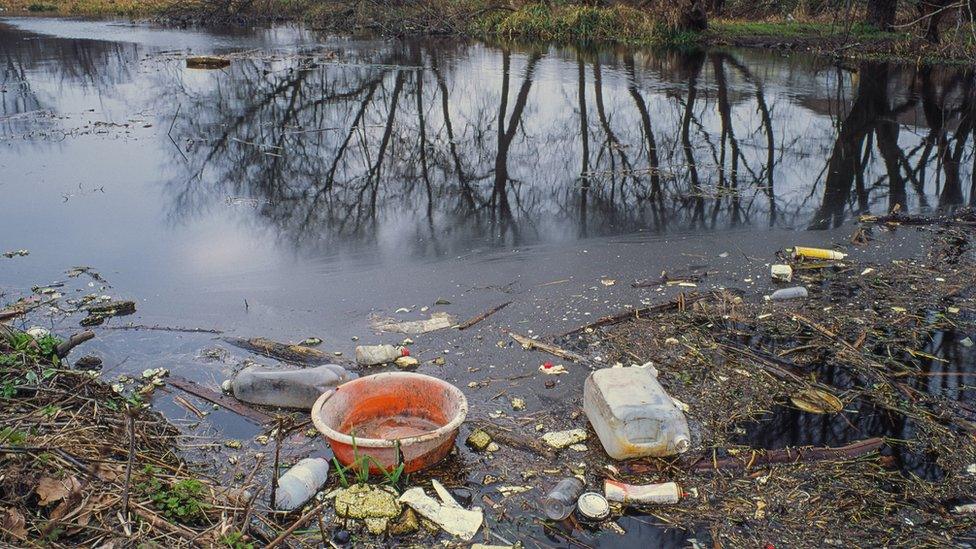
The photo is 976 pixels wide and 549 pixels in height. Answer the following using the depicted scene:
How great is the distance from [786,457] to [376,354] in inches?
82.2

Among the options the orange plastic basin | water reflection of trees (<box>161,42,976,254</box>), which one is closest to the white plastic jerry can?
the orange plastic basin

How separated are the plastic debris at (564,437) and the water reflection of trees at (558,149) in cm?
272

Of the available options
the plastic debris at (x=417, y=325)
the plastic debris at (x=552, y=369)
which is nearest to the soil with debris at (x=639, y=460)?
the plastic debris at (x=552, y=369)

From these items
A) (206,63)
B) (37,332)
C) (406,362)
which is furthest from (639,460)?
(206,63)

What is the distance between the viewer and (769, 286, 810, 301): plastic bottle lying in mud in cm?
456

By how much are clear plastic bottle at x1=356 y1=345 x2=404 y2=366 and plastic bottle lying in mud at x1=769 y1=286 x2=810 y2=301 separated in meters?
2.44

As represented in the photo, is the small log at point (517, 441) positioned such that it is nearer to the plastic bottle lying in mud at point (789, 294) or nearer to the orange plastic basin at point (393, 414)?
the orange plastic basin at point (393, 414)

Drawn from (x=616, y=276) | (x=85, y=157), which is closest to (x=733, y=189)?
(x=616, y=276)

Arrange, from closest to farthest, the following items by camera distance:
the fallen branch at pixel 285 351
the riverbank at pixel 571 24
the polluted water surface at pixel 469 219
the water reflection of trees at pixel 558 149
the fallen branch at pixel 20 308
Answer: the polluted water surface at pixel 469 219 < the fallen branch at pixel 285 351 < the fallen branch at pixel 20 308 < the water reflection of trees at pixel 558 149 < the riverbank at pixel 571 24

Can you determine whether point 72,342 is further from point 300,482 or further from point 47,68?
point 47,68

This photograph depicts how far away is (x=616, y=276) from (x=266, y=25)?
67.3 ft

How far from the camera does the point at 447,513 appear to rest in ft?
9.07

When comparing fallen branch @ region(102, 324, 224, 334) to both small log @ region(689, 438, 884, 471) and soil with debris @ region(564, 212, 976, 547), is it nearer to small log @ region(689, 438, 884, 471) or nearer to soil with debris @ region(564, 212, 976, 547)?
soil with debris @ region(564, 212, 976, 547)

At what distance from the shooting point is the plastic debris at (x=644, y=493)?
2.82 metres
